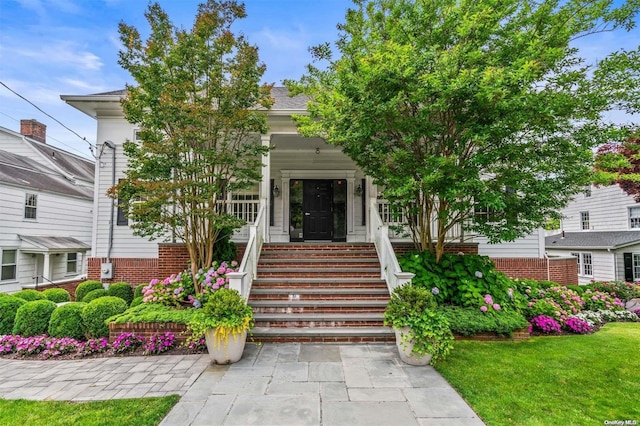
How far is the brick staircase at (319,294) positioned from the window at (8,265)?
958 centimetres

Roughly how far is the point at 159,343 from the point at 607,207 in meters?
Result: 19.9

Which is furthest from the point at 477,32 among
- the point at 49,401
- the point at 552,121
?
the point at 49,401

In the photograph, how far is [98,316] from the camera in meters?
5.01

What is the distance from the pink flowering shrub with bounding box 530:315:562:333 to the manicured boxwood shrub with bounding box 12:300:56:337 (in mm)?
8517

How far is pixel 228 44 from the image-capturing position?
5.71 meters

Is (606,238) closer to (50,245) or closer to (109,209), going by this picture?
(109,209)

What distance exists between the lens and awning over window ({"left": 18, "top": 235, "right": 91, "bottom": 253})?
1055 centimetres

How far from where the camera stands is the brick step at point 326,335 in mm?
4863

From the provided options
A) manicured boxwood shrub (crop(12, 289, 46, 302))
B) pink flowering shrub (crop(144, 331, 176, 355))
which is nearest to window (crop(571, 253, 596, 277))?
pink flowering shrub (crop(144, 331, 176, 355))

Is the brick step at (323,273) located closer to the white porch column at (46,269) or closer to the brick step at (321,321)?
the brick step at (321,321)

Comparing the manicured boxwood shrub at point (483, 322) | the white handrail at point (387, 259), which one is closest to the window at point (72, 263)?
the white handrail at point (387, 259)

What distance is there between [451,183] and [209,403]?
4.53 meters

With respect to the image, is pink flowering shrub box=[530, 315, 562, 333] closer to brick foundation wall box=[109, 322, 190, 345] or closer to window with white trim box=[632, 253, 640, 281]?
brick foundation wall box=[109, 322, 190, 345]

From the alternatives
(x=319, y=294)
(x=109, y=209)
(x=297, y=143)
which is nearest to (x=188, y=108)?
(x=297, y=143)
